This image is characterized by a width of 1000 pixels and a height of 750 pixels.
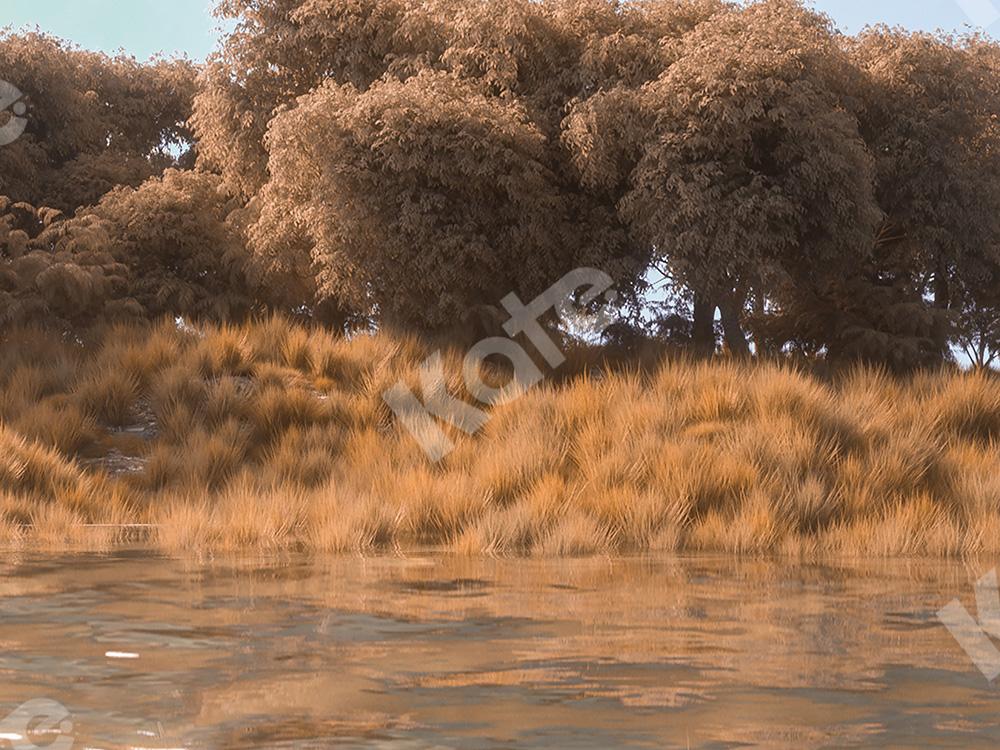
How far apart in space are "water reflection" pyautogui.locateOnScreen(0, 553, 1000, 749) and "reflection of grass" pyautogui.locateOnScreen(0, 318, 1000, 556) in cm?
208

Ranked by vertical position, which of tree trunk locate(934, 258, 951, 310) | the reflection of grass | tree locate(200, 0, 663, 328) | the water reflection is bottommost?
the water reflection

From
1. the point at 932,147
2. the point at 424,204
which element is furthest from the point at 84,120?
the point at 932,147

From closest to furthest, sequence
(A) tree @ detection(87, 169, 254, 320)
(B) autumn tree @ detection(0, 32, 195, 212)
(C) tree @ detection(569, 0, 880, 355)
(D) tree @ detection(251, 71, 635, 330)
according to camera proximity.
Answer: (C) tree @ detection(569, 0, 880, 355)
(D) tree @ detection(251, 71, 635, 330)
(A) tree @ detection(87, 169, 254, 320)
(B) autumn tree @ detection(0, 32, 195, 212)

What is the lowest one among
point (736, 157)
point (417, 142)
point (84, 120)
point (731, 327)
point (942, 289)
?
point (731, 327)

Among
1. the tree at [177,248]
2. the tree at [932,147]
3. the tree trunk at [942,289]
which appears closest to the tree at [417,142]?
the tree at [177,248]

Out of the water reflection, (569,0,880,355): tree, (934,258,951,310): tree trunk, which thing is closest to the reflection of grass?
the water reflection

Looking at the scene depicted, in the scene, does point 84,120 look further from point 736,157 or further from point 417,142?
point 736,157

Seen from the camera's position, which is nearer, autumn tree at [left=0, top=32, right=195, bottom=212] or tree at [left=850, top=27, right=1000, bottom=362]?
tree at [left=850, top=27, right=1000, bottom=362]

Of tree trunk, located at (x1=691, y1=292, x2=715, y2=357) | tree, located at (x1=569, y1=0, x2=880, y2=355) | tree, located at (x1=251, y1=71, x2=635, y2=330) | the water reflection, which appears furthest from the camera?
tree trunk, located at (x1=691, y1=292, x2=715, y2=357)

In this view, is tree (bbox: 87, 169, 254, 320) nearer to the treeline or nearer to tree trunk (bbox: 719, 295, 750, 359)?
the treeline

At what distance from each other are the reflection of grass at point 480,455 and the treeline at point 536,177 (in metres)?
1.86

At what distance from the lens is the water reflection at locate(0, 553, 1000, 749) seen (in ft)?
11.8

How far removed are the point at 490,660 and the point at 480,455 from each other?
8.71m

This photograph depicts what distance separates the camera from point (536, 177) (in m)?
19.2
